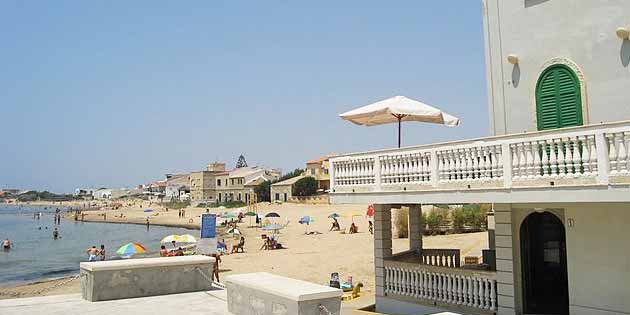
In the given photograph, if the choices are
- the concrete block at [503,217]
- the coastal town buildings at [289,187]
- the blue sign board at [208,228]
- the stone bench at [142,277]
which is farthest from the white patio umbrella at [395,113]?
the coastal town buildings at [289,187]

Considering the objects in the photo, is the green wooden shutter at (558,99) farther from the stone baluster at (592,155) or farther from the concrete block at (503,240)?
the stone baluster at (592,155)

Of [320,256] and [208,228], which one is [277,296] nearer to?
[208,228]

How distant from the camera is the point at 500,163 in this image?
9.73 m

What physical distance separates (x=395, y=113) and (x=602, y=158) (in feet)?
18.0

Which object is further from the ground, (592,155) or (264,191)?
(264,191)

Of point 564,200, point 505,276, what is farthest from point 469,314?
point 564,200

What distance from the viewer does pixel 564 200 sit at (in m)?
8.63

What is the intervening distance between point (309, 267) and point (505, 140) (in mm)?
18252

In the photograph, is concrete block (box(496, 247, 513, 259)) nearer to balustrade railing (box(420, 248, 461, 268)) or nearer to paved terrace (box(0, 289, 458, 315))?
balustrade railing (box(420, 248, 461, 268))

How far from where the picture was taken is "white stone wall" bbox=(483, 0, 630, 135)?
10383 mm

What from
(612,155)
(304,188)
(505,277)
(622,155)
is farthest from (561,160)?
(304,188)

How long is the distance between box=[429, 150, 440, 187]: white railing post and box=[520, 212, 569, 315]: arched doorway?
7.47ft

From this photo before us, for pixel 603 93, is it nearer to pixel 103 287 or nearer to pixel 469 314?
pixel 469 314

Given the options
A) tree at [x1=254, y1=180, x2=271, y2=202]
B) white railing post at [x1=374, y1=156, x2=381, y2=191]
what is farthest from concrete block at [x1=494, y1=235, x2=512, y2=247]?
tree at [x1=254, y1=180, x2=271, y2=202]
